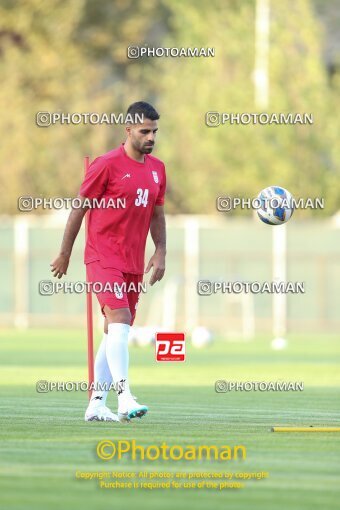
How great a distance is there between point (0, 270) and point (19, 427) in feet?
103

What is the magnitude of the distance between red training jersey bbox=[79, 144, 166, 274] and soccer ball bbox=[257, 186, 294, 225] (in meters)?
2.56

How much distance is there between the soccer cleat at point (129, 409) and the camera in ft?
40.0

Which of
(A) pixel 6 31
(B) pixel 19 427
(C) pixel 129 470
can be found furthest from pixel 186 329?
(C) pixel 129 470

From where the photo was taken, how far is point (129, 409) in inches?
483

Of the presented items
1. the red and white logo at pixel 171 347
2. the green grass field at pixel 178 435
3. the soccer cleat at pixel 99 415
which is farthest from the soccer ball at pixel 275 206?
the soccer cleat at pixel 99 415

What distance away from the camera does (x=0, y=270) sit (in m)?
43.1

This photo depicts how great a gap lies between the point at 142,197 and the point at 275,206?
275cm

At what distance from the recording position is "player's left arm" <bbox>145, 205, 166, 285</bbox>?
1328 centimetres

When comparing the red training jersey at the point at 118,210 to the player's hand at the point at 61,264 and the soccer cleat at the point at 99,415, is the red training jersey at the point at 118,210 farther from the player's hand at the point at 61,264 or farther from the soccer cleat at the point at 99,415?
the soccer cleat at the point at 99,415

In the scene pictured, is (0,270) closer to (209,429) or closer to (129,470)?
(209,429)

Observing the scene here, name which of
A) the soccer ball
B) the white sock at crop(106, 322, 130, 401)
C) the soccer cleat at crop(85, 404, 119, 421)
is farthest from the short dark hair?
the soccer ball

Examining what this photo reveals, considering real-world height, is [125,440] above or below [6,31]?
below

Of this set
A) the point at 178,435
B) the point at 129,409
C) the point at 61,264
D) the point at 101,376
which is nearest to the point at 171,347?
the point at 101,376

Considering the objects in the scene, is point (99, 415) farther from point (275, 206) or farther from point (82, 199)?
point (275, 206)
